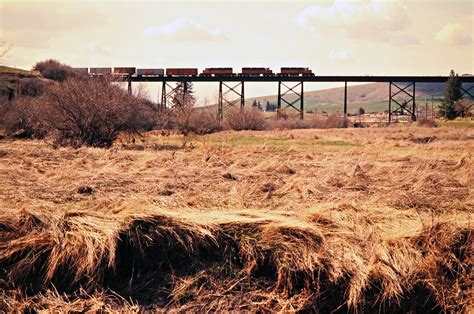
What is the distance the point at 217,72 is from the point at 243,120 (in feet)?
28.3

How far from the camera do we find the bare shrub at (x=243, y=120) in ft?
141

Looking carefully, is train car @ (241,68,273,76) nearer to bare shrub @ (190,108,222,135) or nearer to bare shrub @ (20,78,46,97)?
bare shrub @ (190,108,222,135)

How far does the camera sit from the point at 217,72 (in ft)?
162

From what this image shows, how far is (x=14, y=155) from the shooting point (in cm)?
1491

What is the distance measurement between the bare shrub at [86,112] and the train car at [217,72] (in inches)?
972

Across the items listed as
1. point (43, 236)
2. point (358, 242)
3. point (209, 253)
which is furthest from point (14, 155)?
point (358, 242)

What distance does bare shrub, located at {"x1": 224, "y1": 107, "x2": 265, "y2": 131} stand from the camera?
42938mm

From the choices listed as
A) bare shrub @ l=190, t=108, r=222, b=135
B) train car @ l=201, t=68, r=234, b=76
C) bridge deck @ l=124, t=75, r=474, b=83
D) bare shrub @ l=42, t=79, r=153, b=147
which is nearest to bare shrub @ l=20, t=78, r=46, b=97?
bridge deck @ l=124, t=75, r=474, b=83

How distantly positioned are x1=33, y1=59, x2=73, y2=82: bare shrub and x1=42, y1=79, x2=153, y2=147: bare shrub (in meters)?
37.8

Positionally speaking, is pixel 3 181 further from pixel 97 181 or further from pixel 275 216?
pixel 275 216

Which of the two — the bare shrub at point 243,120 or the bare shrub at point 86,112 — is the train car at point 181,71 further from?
the bare shrub at point 86,112

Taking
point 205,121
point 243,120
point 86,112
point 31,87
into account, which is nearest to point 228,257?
point 86,112

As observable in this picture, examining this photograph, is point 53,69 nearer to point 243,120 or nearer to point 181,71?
point 181,71

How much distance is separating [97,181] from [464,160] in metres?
9.53
